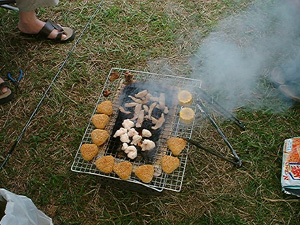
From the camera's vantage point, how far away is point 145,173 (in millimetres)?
2309

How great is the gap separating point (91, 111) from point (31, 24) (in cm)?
162

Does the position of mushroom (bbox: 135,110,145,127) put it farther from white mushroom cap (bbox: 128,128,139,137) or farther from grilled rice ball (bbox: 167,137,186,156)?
grilled rice ball (bbox: 167,137,186,156)

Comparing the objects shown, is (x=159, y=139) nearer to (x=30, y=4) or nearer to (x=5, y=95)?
(x=5, y=95)

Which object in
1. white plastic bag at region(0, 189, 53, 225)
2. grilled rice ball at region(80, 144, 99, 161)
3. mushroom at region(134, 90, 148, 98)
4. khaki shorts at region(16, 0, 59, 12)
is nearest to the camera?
white plastic bag at region(0, 189, 53, 225)

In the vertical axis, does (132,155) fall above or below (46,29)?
below

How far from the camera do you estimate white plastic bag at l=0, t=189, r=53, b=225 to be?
172cm

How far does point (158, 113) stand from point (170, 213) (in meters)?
0.93

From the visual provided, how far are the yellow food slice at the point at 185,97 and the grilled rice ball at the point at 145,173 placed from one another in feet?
2.48

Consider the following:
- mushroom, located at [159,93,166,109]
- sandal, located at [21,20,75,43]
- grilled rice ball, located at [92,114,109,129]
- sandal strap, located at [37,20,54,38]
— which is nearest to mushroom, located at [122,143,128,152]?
grilled rice ball, located at [92,114,109,129]

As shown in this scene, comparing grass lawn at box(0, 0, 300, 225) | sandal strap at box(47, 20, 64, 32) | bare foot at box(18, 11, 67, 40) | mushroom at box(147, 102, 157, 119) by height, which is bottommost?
grass lawn at box(0, 0, 300, 225)

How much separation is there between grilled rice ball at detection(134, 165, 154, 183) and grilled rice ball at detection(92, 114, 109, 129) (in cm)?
56

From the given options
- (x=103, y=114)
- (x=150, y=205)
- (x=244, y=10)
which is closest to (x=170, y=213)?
(x=150, y=205)

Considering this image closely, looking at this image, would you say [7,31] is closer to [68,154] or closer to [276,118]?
[68,154]

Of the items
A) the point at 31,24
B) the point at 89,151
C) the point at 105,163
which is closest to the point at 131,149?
the point at 105,163
